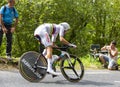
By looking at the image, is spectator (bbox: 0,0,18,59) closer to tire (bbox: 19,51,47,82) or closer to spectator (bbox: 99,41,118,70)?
tire (bbox: 19,51,47,82)

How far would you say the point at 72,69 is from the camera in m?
10.5

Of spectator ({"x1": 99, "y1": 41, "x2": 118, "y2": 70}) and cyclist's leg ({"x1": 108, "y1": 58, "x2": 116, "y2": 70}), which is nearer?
cyclist's leg ({"x1": 108, "y1": 58, "x2": 116, "y2": 70})

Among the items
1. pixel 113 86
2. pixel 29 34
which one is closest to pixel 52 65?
pixel 113 86

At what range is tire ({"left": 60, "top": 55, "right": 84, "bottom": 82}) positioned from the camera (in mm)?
10297

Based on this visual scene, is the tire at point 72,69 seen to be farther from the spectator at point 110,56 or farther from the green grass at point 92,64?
the spectator at point 110,56

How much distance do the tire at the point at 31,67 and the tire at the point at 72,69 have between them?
48 cm

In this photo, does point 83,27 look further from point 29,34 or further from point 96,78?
point 96,78

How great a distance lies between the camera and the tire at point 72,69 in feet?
33.8

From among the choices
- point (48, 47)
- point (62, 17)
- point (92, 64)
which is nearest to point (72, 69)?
point (48, 47)

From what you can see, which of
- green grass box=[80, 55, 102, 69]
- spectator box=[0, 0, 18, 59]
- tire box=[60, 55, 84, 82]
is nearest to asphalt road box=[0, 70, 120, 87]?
tire box=[60, 55, 84, 82]

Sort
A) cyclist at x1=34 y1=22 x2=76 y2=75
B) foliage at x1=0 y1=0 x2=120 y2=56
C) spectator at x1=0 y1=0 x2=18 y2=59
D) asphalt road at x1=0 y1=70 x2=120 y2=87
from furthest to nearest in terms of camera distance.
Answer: foliage at x1=0 y1=0 x2=120 y2=56
spectator at x1=0 y1=0 x2=18 y2=59
cyclist at x1=34 y1=22 x2=76 y2=75
asphalt road at x1=0 y1=70 x2=120 y2=87

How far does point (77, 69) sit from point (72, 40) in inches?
1329

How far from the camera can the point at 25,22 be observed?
40281 millimetres

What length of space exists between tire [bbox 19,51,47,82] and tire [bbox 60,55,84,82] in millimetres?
485
